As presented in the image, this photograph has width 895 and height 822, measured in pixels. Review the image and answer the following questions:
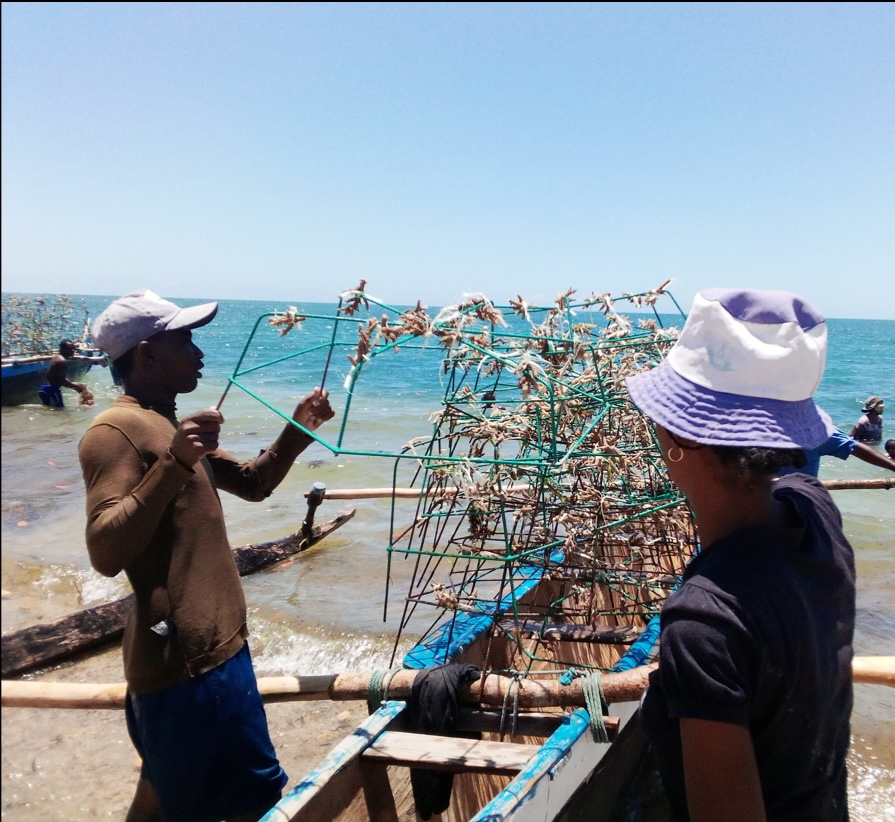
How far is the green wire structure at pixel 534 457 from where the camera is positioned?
2531 millimetres

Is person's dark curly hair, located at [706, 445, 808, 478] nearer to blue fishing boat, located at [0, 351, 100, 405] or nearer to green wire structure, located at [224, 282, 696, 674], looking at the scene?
green wire structure, located at [224, 282, 696, 674]

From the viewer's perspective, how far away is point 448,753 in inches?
99.2

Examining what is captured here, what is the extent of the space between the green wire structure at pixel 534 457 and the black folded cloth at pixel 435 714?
0.24m

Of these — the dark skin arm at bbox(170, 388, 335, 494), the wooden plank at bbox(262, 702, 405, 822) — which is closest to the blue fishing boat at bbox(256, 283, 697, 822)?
the wooden plank at bbox(262, 702, 405, 822)

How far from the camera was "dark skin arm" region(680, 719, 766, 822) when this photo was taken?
1.20 m

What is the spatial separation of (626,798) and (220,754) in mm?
2184

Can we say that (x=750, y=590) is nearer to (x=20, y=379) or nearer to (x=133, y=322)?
(x=20, y=379)

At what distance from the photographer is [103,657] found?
18.0 feet

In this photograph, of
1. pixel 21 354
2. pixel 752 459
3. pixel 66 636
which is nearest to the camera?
pixel 752 459

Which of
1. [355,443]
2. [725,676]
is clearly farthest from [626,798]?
[355,443]

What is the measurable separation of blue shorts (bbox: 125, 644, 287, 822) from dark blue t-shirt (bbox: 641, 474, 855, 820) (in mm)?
1560

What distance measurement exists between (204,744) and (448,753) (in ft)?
2.70

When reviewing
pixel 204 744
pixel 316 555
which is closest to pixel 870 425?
pixel 316 555

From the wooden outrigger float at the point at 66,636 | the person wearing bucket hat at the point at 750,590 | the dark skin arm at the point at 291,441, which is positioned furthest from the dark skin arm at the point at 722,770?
the wooden outrigger float at the point at 66,636
